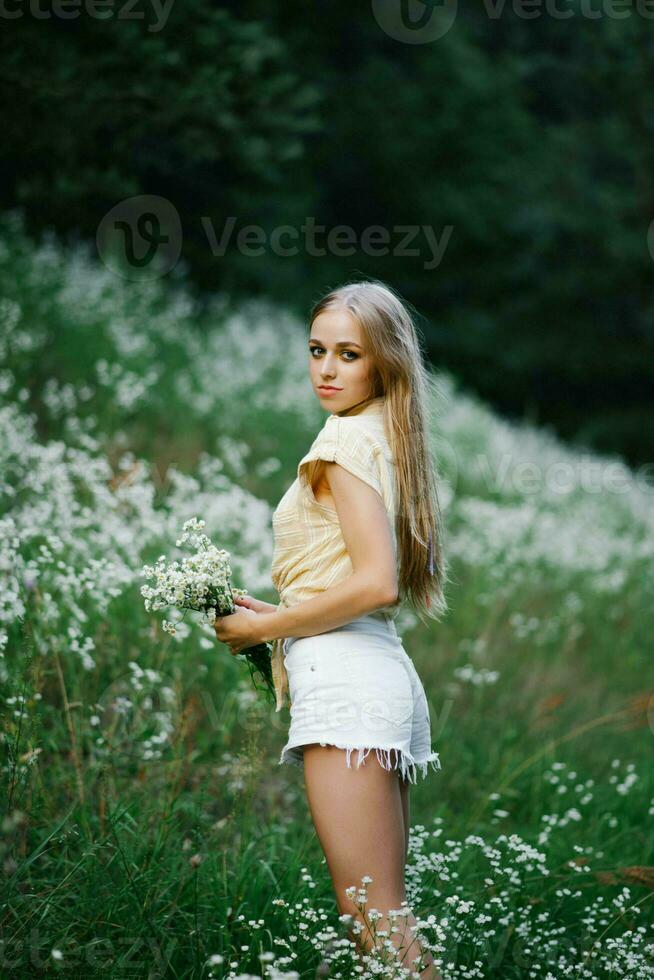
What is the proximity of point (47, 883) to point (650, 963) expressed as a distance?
1852mm

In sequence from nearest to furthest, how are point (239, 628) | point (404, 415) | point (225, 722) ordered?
point (239, 628) → point (404, 415) → point (225, 722)

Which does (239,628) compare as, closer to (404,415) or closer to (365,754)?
(365,754)

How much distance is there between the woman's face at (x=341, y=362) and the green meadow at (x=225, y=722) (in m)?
0.34

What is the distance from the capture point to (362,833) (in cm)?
242

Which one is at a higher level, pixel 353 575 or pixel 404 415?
pixel 404 415

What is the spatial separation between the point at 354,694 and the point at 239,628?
13.7 inches

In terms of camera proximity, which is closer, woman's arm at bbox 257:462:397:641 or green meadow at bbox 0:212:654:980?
woman's arm at bbox 257:462:397:641

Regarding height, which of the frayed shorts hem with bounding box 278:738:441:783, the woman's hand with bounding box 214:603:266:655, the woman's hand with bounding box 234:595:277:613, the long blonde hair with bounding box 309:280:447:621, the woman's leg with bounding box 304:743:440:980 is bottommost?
the woman's leg with bounding box 304:743:440:980

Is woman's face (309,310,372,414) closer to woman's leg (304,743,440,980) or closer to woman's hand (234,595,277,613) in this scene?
woman's hand (234,595,277,613)

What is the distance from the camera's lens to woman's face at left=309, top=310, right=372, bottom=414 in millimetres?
2682

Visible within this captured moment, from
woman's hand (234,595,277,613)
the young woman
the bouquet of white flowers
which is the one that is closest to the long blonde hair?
the young woman

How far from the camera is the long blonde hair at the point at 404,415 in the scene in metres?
2.64

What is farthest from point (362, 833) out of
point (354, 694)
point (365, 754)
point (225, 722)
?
point (225, 722)

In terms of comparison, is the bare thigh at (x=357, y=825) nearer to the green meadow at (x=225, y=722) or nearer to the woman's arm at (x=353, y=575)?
the green meadow at (x=225, y=722)
